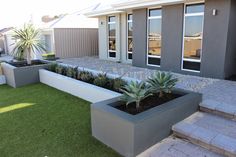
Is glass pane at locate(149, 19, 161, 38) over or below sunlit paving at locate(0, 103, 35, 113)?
over

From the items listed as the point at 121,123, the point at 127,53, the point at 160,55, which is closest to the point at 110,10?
the point at 127,53

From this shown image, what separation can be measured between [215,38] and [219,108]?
3874 mm

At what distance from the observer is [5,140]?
13.9ft

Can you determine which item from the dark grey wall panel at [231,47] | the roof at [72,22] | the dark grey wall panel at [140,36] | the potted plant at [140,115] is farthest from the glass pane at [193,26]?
the roof at [72,22]

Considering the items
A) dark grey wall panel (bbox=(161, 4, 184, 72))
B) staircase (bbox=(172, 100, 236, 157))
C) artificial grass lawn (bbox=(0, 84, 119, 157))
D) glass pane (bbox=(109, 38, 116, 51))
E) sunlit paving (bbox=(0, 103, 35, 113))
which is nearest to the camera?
staircase (bbox=(172, 100, 236, 157))

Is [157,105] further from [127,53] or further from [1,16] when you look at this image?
[1,16]

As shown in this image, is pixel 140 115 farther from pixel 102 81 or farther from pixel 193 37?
pixel 193 37

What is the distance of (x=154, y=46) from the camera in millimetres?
9914

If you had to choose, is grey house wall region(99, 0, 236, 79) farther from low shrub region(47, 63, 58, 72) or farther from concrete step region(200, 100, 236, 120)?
low shrub region(47, 63, 58, 72)

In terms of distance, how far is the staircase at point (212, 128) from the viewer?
3469mm

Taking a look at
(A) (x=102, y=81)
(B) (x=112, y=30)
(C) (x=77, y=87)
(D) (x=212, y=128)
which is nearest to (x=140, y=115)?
(D) (x=212, y=128)

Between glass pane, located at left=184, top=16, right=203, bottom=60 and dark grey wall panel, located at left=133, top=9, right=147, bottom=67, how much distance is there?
7.62ft

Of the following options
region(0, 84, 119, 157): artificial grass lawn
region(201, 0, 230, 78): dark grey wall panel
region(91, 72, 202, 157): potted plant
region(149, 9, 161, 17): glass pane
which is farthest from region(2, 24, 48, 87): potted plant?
region(201, 0, 230, 78): dark grey wall panel

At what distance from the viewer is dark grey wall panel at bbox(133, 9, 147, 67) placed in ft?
32.9
